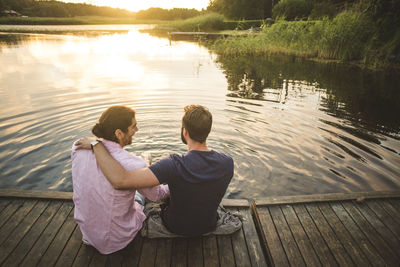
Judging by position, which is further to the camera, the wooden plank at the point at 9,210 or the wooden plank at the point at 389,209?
the wooden plank at the point at 389,209

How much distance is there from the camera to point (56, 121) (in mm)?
6477

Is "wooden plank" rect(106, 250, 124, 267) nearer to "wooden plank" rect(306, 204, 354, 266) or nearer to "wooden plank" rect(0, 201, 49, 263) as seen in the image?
"wooden plank" rect(0, 201, 49, 263)


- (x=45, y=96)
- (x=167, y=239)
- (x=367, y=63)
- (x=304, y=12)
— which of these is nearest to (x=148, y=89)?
(x=45, y=96)

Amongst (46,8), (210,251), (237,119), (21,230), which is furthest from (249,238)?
(46,8)

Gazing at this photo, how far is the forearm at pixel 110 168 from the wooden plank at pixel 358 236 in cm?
270

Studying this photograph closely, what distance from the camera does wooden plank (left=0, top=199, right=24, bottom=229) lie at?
9.40 ft

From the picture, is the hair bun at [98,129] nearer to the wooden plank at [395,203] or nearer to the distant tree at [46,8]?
the wooden plank at [395,203]

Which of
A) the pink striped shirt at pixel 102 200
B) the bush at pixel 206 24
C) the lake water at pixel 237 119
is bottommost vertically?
the lake water at pixel 237 119

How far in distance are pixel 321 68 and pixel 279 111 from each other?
9497mm

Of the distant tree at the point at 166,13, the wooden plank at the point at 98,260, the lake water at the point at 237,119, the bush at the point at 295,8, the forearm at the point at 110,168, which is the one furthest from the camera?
the distant tree at the point at 166,13

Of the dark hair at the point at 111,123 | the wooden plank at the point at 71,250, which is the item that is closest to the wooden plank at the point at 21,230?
the wooden plank at the point at 71,250

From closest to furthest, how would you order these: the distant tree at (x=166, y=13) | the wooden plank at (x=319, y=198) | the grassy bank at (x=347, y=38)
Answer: the wooden plank at (x=319, y=198) < the grassy bank at (x=347, y=38) < the distant tree at (x=166, y=13)

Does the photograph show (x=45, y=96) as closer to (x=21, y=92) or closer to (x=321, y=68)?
(x=21, y=92)

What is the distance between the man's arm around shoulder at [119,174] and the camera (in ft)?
6.27
